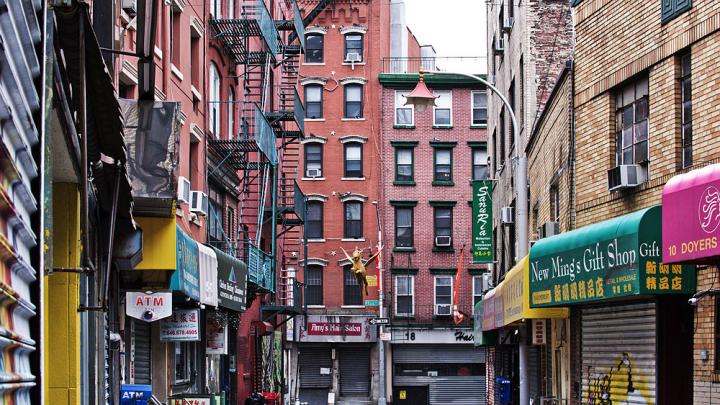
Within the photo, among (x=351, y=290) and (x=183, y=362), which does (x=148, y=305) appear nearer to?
(x=183, y=362)

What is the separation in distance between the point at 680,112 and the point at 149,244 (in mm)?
7573

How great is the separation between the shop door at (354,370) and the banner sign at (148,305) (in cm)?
3924

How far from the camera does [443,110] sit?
6019cm

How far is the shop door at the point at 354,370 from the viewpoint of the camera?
189 ft

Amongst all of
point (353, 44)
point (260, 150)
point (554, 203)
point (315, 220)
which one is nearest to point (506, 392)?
point (260, 150)

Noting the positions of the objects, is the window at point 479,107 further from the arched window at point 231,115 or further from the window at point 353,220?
the arched window at point 231,115

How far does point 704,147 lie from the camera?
15.4 m

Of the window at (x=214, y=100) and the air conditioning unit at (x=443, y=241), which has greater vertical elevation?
the window at (x=214, y=100)

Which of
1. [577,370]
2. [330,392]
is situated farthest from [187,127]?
[330,392]

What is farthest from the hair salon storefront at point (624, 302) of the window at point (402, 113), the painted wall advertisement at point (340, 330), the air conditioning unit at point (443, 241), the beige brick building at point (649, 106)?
the window at point (402, 113)

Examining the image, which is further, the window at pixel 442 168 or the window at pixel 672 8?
the window at pixel 442 168

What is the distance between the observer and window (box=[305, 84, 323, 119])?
59438mm

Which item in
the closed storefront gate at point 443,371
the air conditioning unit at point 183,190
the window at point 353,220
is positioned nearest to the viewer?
the air conditioning unit at point 183,190

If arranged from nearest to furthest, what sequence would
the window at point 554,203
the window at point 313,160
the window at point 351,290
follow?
the window at point 554,203
the window at point 351,290
the window at point 313,160
